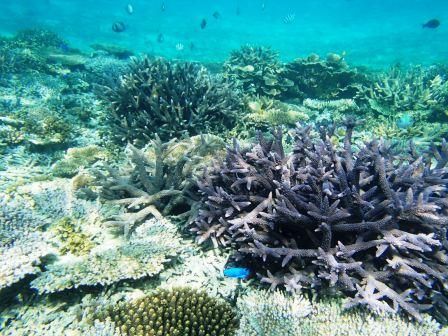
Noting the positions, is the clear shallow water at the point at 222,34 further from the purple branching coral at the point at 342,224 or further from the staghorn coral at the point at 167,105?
the purple branching coral at the point at 342,224

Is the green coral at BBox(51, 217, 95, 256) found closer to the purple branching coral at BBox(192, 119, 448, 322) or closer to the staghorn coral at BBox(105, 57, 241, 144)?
the purple branching coral at BBox(192, 119, 448, 322)

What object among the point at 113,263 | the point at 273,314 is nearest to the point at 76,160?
the point at 113,263

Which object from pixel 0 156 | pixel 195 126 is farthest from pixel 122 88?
pixel 0 156

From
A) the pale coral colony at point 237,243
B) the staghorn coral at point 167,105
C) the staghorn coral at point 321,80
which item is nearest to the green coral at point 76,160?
the pale coral colony at point 237,243

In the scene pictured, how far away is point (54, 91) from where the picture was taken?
414 inches

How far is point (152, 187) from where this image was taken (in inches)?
175

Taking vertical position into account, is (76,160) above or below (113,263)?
above

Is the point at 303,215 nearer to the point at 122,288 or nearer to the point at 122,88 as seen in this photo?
the point at 122,288

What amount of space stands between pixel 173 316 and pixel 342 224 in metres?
1.93

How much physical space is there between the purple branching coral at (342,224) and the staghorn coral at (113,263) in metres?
0.55

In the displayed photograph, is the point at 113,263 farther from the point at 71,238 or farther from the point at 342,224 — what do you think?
the point at 342,224

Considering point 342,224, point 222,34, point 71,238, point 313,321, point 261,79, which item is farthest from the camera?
point 222,34

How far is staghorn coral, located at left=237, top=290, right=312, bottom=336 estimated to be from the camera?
2748 millimetres

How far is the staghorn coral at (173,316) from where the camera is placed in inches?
110
